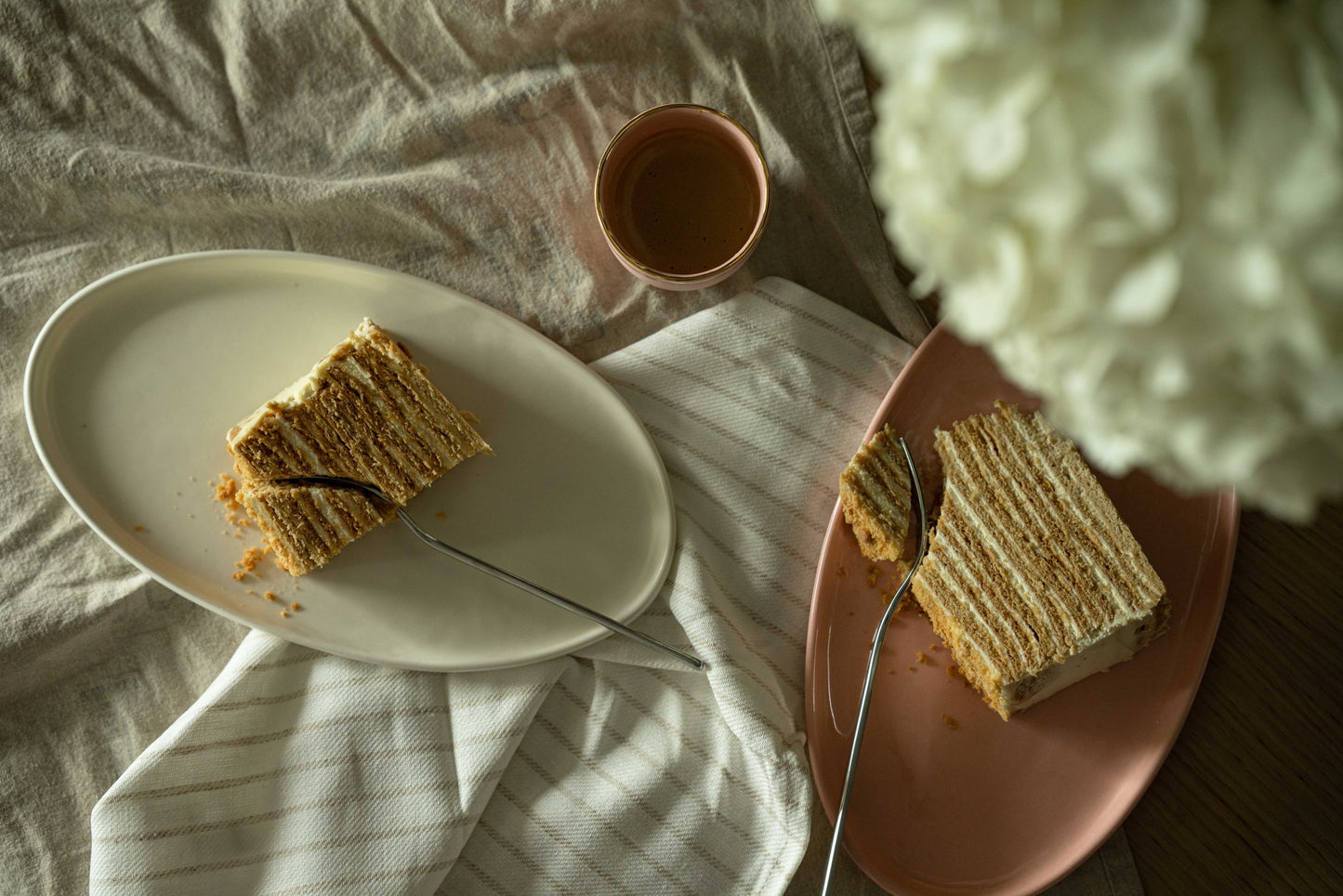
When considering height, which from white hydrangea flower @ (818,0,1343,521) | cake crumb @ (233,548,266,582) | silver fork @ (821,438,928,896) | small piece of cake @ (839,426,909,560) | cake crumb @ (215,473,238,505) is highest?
white hydrangea flower @ (818,0,1343,521)

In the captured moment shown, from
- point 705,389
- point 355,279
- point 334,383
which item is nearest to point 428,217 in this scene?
point 355,279

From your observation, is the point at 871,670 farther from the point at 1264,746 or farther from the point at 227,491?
the point at 227,491

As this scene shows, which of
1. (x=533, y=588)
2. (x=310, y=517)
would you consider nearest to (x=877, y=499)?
(x=533, y=588)

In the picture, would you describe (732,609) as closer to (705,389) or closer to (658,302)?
(705,389)

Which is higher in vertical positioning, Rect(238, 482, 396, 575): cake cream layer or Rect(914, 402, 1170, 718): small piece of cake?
Rect(238, 482, 396, 575): cake cream layer

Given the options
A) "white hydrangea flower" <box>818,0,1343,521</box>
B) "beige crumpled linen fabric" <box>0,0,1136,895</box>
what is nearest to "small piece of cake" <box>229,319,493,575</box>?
"beige crumpled linen fabric" <box>0,0,1136,895</box>

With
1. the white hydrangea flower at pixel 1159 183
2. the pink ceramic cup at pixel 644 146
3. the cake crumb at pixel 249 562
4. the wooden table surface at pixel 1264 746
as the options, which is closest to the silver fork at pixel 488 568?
the cake crumb at pixel 249 562

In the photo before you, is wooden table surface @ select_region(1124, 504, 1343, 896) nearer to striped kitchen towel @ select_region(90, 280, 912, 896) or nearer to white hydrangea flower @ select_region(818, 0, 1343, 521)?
striped kitchen towel @ select_region(90, 280, 912, 896)
